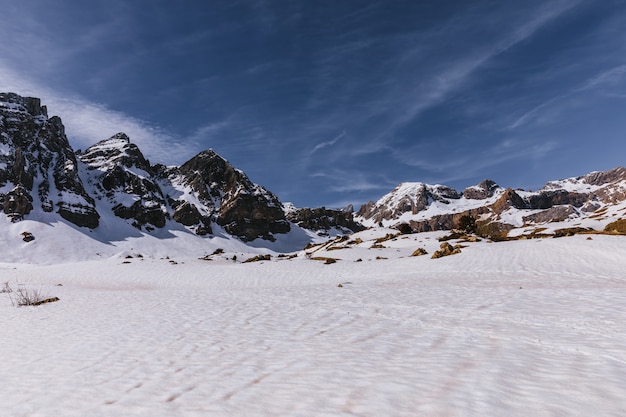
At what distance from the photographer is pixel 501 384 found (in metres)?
4.12

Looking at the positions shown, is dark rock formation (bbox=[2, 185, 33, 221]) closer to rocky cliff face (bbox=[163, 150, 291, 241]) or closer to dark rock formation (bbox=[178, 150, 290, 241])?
rocky cliff face (bbox=[163, 150, 291, 241])

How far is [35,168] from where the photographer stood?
100938mm

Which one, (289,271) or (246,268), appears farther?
(246,268)

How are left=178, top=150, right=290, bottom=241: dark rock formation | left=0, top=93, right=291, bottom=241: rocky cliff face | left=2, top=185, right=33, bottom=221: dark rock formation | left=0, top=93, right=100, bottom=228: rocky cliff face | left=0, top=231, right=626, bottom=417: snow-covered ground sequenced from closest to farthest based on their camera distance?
1. left=0, top=231, right=626, bottom=417: snow-covered ground
2. left=2, top=185, right=33, bottom=221: dark rock formation
3. left=0, top=93, right=100, bottom=228: rocky cliff face
4. left=0, top=93, right=291, bottom=241: rocky cliff face
5. left=178, top=150, right=290, bottom=241: dark rock formation

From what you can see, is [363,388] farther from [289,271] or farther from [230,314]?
[289,271]

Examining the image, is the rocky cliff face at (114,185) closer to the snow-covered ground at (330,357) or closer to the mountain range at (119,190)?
the mountain range at (119,190)

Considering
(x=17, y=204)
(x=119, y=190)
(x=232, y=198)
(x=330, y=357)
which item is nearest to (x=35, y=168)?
(x=17, y=204)

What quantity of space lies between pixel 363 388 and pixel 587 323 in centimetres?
612

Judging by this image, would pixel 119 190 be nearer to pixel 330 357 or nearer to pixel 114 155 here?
pixel 114 155

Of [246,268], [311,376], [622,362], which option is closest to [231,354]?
[311,376]

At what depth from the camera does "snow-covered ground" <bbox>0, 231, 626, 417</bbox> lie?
400 centimetres

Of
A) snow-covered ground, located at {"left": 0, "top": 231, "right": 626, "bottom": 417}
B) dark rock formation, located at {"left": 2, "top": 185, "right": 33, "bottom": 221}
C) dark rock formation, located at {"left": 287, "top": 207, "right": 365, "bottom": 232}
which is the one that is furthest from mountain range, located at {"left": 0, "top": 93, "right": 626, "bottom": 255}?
snow-covered ground, located at {"left": 0, "top": 231, "right": 626, "bottom": 417}

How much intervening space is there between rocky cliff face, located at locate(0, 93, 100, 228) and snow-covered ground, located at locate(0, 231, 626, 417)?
329 feet

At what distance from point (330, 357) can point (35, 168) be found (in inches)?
5080
